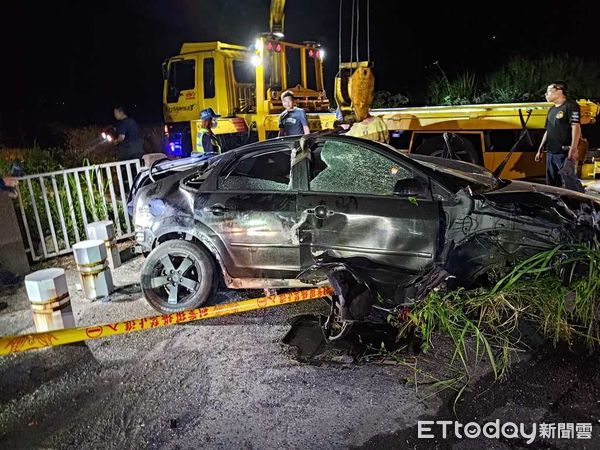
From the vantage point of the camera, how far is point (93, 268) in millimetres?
5277

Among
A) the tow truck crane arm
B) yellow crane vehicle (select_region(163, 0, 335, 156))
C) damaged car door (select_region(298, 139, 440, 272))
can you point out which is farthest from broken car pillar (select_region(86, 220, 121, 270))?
the tow truck crane arm

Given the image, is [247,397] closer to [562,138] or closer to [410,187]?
Result: [410,187]

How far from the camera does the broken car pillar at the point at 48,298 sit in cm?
427

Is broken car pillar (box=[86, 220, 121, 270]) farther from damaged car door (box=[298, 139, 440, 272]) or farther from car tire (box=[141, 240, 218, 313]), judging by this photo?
damaged car door (box=[298, 139, 440, 272])

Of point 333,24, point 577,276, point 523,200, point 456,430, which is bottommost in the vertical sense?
point 456,430

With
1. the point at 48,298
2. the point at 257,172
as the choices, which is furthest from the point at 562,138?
the point at 48,298

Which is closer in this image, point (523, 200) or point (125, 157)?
point (523, 200)

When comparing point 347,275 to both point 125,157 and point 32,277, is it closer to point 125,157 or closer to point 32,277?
point 32,277

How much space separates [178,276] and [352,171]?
197 centimetres

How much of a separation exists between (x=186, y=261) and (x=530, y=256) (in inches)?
122

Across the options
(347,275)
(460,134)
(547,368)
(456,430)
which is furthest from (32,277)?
(460,134)

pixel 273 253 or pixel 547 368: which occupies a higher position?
pixel 273 253

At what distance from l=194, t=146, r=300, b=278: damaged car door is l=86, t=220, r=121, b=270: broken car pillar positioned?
6.35 feet

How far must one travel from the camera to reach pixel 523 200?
4.16 metres
